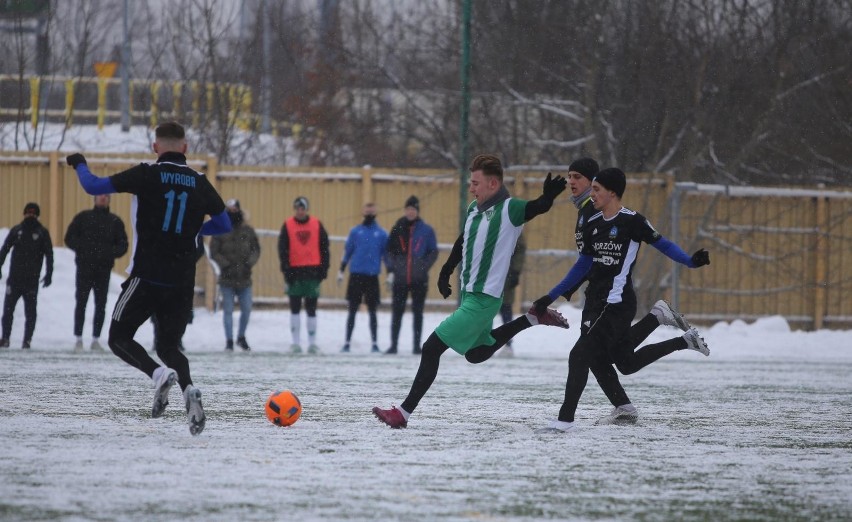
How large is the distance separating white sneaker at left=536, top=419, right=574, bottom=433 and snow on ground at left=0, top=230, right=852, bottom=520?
0.39ft

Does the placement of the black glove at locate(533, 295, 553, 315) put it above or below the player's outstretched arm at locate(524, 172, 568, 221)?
below

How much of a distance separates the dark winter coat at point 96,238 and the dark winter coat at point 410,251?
11.6 feet

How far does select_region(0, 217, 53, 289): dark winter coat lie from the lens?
17.7 metres

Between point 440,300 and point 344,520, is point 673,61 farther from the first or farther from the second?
point 344,520

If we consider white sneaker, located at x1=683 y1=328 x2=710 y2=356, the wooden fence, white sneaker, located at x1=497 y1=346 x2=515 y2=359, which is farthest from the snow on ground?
the wooden fence

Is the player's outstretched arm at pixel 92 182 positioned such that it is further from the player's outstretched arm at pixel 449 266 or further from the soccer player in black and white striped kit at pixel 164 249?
the player's outstretched arm at pixel 449 266

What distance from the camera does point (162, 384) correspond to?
8.35 m

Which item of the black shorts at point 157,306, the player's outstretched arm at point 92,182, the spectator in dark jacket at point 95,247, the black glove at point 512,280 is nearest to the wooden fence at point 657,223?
the black glove at point 512,280

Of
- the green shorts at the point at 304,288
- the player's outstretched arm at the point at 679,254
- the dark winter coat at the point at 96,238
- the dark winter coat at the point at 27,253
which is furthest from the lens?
the green shorts at the point at 304,288

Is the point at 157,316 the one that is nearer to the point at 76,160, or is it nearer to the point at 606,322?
the point at 76,160

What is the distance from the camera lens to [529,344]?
21.1 meters

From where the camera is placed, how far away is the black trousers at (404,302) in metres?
18.7

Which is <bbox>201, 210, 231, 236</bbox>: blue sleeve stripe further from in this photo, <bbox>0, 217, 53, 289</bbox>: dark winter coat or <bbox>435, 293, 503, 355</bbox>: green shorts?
<bbox>0, 217, 53, 289</bbox>: dark winter coat

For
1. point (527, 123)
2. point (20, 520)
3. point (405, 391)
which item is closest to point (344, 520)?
point (20, 520)
